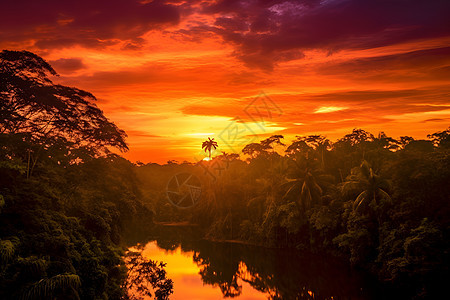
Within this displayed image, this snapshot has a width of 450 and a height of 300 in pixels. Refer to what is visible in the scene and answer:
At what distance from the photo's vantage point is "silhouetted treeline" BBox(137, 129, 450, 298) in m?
25.1

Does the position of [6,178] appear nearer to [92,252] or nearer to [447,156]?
Result: [92,252]

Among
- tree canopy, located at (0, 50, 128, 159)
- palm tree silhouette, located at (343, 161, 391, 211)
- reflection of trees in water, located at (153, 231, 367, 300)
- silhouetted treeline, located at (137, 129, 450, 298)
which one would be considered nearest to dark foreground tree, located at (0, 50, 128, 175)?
tree canopy, located at (0, 50, 128, 159)

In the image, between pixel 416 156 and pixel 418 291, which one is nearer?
pixel 418 291

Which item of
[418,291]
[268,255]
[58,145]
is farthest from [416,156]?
[58,145]

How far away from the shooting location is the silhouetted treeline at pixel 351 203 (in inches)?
989

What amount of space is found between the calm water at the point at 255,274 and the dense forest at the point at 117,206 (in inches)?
98.8

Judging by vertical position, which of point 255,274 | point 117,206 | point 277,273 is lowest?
point 255,274

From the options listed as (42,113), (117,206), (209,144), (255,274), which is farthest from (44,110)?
(209,144)

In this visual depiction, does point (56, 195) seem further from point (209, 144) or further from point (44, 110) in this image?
point (209, 144)

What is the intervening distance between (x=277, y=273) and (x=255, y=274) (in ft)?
6.57

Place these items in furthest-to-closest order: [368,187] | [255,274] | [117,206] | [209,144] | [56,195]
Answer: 1. [209,144]
2. [255,274]
3. [368,187]
4. [117,206]
5. [56,195]

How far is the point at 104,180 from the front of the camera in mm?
25156

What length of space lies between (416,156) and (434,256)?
8.56 m

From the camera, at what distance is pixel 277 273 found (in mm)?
33375
